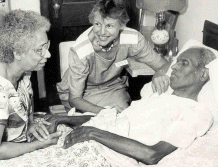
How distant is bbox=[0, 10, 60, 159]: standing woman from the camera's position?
5.54 ft

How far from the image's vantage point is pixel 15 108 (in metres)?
1.79

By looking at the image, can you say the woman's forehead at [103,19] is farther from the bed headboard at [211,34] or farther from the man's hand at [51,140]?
the man's hand at [51,140]

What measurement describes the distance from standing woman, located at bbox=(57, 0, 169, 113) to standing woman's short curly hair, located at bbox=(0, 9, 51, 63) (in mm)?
643

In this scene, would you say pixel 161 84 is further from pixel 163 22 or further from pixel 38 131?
pixel 163 22

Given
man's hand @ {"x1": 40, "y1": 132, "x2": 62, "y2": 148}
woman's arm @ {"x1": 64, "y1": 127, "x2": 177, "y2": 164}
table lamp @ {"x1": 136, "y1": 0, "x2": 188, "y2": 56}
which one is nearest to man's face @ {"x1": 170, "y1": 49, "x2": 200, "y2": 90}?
woman's arm @ {"x1": 64, "y1": 127, "x2": 177, "y2": 164}

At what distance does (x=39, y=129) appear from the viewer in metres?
1.86

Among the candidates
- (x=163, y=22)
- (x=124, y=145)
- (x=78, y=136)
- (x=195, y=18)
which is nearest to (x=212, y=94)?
(x=124, y=145)

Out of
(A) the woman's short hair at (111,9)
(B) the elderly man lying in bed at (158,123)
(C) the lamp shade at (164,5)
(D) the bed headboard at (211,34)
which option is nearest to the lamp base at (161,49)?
(C) the lamp shade at (164,5)

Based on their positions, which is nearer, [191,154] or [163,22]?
[191,154]

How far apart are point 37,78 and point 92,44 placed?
59.4 inches

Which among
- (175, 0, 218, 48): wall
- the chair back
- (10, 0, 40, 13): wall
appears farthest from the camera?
(10, 0, 40, 13): wall

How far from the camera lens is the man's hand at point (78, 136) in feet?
5.65

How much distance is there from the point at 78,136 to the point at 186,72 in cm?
70

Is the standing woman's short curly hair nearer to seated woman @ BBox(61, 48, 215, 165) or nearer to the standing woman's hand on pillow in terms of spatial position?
seated woman @ BBox(61, 48, 215, 165)
